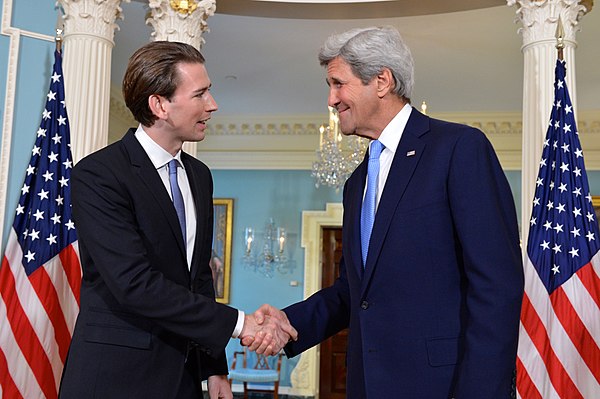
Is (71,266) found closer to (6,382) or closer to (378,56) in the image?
(6,382)

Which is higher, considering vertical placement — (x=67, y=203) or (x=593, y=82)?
(x=593, y=82)

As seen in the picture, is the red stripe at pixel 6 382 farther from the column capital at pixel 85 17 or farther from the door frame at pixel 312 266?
the door frame at pixel 312 266

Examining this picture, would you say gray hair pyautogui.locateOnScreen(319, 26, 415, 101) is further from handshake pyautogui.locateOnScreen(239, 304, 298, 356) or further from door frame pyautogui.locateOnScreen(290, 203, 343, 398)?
door frame pyautogui.locateOnScreen(290, 203, 343, 398)

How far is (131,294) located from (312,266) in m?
7.68

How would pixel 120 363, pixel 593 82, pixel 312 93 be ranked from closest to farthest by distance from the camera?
pixel 120 363 → pixel 593 82 → pixel 312 93

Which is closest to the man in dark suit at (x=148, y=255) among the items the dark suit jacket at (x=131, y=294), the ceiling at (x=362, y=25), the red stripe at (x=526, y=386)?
the dark suit jacket at (x=131, y=294)

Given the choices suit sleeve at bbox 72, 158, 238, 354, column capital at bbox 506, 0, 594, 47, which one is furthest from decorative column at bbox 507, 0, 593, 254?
suit sleeve at bbox 72, 158, 238, 354

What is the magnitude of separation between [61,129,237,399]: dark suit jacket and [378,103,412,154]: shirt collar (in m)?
0.65

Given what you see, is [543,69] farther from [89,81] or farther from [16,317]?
[16,317]

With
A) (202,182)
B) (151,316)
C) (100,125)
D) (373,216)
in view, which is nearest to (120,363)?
(151,316)

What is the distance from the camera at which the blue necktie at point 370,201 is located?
77.5 inches

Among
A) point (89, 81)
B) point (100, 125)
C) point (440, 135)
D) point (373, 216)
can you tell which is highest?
point (89, 81)

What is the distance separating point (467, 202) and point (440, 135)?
0.79 ft

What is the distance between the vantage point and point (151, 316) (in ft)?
6.20
